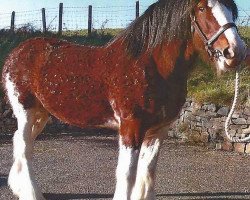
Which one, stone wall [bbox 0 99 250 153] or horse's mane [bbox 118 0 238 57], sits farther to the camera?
stone wall [bbox 0 99 250 153]

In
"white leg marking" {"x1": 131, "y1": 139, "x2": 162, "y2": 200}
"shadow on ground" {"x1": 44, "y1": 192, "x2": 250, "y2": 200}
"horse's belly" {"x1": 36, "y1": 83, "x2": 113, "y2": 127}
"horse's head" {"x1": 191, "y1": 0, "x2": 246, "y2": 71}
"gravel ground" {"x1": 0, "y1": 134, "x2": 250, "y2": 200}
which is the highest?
"horse's head" {"x1": 191, "y1": 0, "x2": 246, "y2": 71}

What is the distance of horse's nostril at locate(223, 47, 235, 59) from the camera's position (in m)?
3.94

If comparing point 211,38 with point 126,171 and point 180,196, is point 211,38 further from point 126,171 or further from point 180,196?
point 180,196

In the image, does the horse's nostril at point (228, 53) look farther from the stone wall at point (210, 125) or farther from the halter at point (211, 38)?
the stone wall at point (210, 125)

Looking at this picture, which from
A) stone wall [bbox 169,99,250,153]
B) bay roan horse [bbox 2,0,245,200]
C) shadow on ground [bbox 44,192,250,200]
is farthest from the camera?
stone wall [bbox 169,99,250,153]

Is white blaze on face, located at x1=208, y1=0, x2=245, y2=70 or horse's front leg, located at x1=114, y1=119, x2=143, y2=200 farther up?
white blaze on face, located at x1=208, y1=0, x2=245, y2=70

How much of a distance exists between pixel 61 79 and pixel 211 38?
142 cm

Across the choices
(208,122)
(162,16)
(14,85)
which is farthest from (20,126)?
(208,122)

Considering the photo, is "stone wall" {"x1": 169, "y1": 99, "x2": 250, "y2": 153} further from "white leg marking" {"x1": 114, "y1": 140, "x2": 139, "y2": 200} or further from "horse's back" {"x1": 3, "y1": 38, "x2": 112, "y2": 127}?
"white leg marking" {"x1": 114, "y1": 140, "x2": 139, "y2": 200}

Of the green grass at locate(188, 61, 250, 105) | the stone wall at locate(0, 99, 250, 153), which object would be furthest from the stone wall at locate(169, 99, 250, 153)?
the green grass at locate(188, 61, 250, 105)

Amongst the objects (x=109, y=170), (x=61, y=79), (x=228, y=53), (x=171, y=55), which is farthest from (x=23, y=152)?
(x=109, y=170)

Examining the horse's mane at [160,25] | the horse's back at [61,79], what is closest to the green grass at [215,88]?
the horse's back at [61,79]

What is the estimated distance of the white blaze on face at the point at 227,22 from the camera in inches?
155

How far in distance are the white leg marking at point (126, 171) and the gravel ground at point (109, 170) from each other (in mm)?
1753
